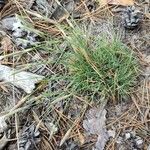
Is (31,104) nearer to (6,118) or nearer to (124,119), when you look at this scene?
(6,118)

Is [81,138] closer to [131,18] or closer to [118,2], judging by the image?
[131,18]

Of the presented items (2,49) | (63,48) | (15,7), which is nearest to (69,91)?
(63,48)

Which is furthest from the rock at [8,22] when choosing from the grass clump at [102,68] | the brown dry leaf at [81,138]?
the brown dry leaf at [81,138]

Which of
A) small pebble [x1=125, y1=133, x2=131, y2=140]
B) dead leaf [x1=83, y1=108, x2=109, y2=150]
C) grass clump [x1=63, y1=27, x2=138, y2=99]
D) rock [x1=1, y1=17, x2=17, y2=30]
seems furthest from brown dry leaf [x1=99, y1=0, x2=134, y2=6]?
small pebble [x1=125, y1=133, x2=131, y2=140]

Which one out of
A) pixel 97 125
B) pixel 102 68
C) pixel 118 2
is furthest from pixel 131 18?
pixel 97 125

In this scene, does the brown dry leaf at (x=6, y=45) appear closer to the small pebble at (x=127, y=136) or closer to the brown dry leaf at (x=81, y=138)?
the brown dry leaf at (x=81, y=138)

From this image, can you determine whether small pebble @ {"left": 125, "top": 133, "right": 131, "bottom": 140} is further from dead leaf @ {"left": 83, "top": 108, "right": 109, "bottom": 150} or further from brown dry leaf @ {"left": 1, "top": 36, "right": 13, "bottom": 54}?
brown dry leaf @ {"left": 1, "top": 36, "right": 13, "bottom": 54}

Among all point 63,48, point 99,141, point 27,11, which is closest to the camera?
point 99,141
